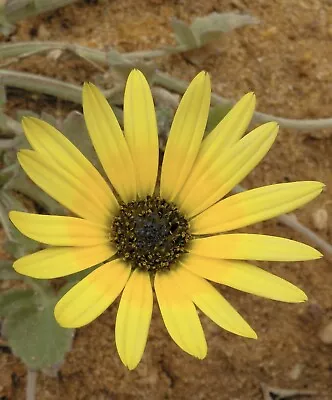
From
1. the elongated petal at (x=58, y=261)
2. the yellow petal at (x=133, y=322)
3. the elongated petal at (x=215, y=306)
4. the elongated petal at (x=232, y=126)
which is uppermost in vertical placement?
the elongated petal at (x=232, y=126)

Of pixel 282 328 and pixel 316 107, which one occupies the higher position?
pixel 316 107

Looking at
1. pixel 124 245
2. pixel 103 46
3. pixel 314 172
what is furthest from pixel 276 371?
pixel 103 46

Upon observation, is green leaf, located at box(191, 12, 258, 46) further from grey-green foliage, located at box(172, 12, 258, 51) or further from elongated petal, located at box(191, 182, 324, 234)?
elongated petal, located at box(191, 182, 324, 234)

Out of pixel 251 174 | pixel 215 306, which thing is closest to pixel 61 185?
pixel 215 306

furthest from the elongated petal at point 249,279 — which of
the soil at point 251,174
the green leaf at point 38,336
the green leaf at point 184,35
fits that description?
the green leaf at point 184,35

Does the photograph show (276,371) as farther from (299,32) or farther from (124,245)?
(299,32)

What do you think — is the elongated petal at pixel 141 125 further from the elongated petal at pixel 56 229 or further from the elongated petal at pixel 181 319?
the elongated petal at pixel 181 319
